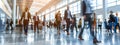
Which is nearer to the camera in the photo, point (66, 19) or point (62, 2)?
point (66, 19)

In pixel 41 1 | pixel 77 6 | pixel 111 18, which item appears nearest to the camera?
pixel 111 18

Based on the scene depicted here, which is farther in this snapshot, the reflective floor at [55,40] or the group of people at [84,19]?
the reflective floor at [55,40]

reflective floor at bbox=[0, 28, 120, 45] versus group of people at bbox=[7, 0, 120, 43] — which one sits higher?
group of people at bbox=[7, 0, 120, 43]

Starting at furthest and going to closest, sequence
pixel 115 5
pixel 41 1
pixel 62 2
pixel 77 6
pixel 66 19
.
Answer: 1. pixel 41 1
2. pixel 62 2
3. pixel 77 6
4. pixel 115 5
5. pixel 66 19

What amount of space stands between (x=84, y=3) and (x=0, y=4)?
17.4 metres

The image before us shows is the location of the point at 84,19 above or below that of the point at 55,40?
above

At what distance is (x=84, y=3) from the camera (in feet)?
23.4

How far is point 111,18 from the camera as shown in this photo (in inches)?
473

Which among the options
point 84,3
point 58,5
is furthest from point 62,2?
point 84,3

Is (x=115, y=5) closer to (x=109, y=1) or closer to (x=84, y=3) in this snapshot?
(x=109, y=1)

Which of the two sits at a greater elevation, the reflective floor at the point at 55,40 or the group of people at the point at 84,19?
the group of people at the point at 84,19

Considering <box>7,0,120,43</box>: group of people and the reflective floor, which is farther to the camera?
the reflective floor

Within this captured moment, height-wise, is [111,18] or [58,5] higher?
[58,5]

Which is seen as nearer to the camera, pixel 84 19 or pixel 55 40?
pixel 84 19
